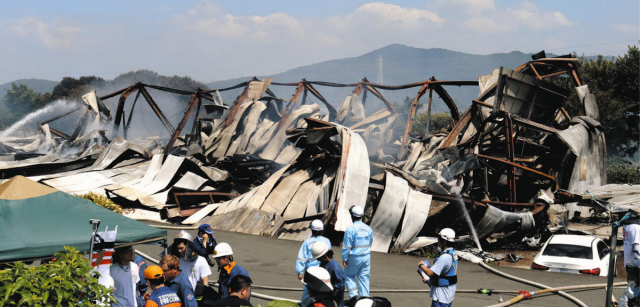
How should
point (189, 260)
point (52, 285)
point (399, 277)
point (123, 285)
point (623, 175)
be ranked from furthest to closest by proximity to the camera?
point (623, 175)
point (399, 277)
point (189, 260)
point (123, 285)
point (52, 285)

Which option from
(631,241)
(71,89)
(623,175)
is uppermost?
(71,89)

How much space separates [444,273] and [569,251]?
7.89 meters

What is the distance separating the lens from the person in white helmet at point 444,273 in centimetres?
581

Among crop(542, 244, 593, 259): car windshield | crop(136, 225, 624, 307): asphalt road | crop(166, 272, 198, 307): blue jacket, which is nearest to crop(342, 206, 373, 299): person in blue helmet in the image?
crop(136, 225, 624, 307): asphalt road

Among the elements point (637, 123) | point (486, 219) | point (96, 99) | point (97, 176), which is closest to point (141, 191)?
point (97, 176)

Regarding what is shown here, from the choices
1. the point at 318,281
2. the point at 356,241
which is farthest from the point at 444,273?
the point at 318,281

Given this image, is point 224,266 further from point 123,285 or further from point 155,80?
point 155,80

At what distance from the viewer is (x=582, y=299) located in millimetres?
8766

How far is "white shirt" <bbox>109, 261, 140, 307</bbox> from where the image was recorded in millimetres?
5610

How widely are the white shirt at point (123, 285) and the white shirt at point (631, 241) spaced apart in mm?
6101

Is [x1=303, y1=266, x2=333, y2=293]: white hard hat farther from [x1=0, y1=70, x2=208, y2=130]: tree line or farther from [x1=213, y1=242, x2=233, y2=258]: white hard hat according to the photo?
[x1=0, y1=70, x2=208, y2=130]: tree line

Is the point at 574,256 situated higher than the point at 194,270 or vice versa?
the point at 194,270

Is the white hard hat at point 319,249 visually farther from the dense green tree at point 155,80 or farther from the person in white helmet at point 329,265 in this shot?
the dense green tree at point 155,80

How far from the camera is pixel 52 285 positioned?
422cm
